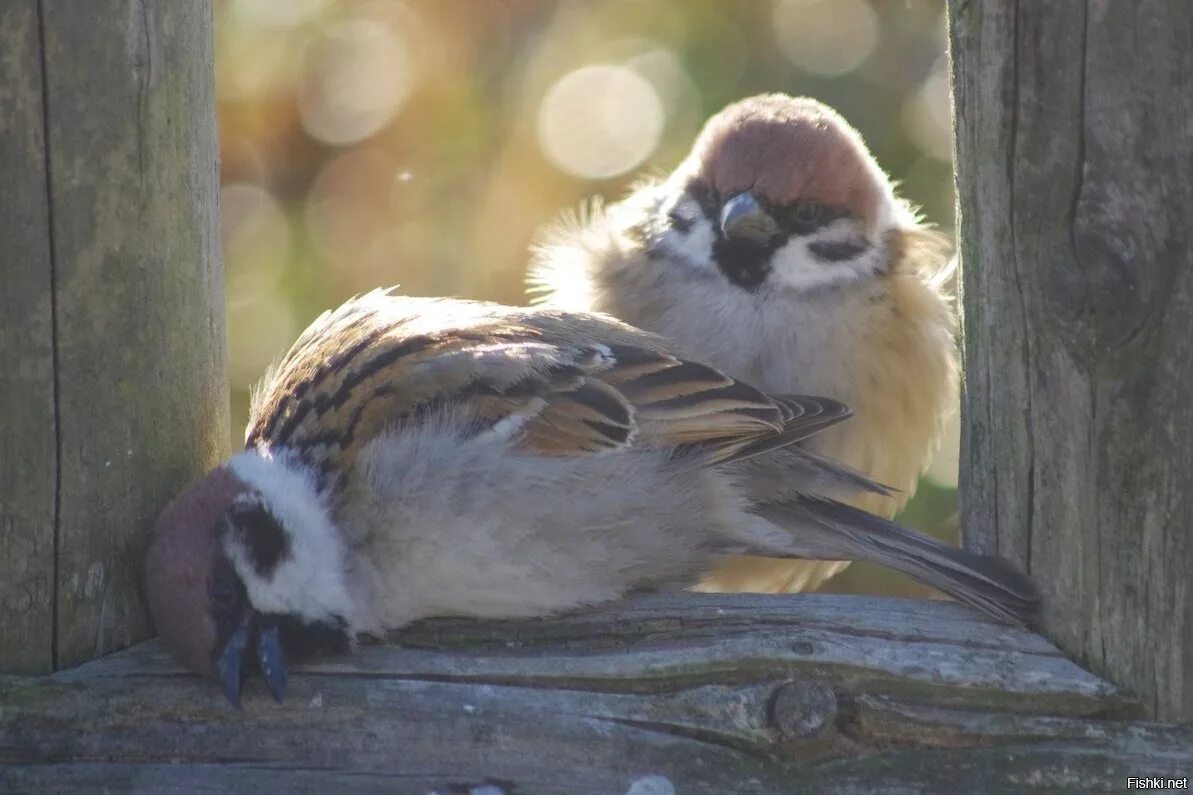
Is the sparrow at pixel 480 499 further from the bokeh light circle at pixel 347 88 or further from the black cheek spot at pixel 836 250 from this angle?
the bokeh light circle at pixel 347 88

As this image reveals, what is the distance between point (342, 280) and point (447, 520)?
1.77 m

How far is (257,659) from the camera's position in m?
2.14

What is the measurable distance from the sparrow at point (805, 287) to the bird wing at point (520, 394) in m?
0.37

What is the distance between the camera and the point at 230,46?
378 centimetres

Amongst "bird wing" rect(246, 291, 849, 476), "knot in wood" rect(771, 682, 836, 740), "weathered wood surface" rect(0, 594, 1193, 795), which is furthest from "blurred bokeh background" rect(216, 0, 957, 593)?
"knot in wood" rect(771, 682, 836, 740)

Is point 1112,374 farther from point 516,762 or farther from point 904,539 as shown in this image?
point 516,762

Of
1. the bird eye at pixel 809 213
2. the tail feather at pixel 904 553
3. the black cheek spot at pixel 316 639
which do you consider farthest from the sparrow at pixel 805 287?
the black cheek spot at pixel 316 639

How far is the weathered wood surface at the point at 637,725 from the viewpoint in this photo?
2.01m

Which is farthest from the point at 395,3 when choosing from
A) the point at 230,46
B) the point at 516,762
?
the point at 516,762

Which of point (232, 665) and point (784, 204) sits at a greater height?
point (784, 204)

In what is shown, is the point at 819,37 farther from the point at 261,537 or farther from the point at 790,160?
the point at 261,537

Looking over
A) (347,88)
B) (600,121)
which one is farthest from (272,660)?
(600,121)

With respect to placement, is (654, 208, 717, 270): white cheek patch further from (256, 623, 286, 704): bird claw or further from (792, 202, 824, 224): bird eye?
(256, 623, 286, 704): bird claw

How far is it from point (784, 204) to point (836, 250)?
14cm
